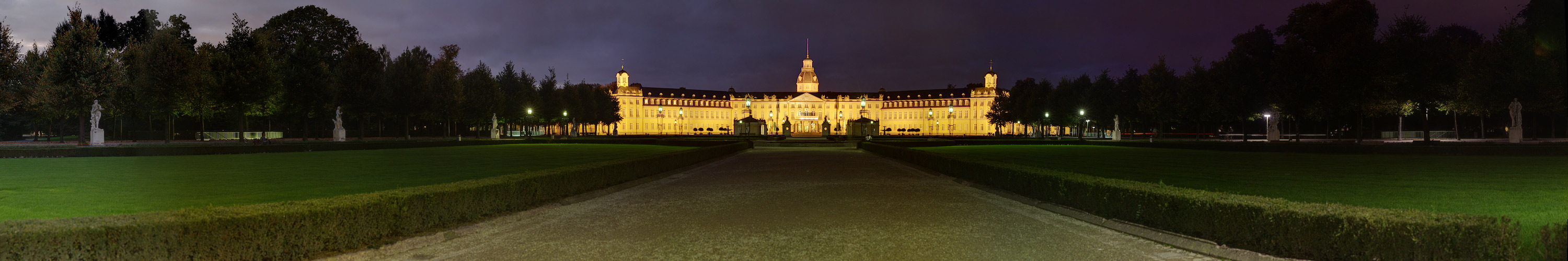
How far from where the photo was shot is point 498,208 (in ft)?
35.2

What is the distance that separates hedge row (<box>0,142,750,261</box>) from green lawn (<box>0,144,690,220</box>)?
3.61 meters

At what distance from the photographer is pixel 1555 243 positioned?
561cm

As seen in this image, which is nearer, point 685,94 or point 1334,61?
point 1334,61

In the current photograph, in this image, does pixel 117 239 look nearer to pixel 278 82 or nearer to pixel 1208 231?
pixel 1208 231

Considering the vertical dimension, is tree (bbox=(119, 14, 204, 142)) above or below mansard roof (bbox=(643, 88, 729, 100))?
below

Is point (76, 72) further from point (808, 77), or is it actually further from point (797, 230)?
point (808, 77)

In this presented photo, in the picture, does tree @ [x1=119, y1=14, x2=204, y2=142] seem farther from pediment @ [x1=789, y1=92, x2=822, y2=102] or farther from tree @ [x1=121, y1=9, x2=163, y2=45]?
pediment @ [x1=789, y1=92, x2=822, y2=102]

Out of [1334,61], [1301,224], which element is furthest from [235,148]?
[1334,61]

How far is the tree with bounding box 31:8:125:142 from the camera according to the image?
35.9 meters

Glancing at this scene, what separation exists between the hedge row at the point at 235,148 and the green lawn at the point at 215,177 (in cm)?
68

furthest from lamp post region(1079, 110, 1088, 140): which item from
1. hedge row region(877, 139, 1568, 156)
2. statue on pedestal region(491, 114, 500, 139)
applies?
statue on pedestal region(491, 114, 500, 139)

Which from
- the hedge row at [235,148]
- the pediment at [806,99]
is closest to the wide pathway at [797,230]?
the hedge row at [235,148]

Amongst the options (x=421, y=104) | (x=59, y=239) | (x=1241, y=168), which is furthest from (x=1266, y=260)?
(x=421, y=104)

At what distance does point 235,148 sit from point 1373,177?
38167mm
